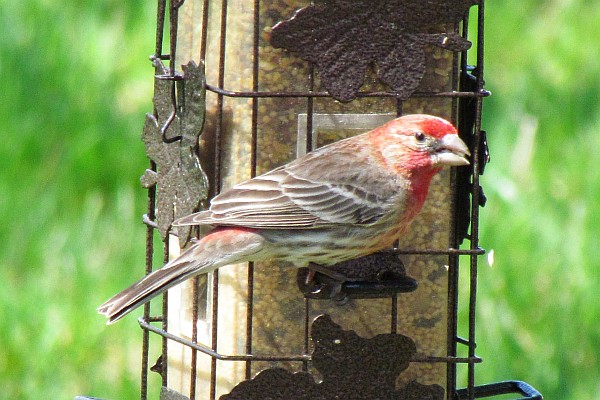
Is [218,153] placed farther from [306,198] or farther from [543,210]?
[543,210]

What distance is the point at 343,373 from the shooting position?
17.3 ft

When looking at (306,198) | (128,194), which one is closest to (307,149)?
(306,198)

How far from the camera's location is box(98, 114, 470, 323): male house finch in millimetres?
5145

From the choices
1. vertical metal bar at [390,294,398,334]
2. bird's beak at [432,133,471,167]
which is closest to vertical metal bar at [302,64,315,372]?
vertical metal bar at [390,294,398,334]

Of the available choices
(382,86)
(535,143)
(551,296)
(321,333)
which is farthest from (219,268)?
(535,143)

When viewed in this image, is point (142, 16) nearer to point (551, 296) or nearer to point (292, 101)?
point (551, 296)

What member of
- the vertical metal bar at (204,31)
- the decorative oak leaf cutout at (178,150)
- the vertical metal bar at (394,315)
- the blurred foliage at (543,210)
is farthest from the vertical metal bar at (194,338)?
the blurred foliage at (543,210)

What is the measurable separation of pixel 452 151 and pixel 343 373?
0.90 meters

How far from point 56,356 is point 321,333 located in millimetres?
1945

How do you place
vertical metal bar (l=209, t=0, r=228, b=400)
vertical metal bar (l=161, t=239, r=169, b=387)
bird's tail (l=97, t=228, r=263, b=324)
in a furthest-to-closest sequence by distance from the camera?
1. vertical metal bar (l=161, t=239, r=169, b=387)
2. vertical metal bar (l=209, t=0, r=228, b=400)
3. bird's tail (l=97, t=228, r=263, b=324)

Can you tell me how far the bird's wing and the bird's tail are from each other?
6cm

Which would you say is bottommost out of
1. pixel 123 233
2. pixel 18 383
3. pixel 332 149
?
pixel 18 383

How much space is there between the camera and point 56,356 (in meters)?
6.73

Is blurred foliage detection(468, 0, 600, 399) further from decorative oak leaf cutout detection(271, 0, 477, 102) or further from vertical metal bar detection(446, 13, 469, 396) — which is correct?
decorative oak leaf cutout detection(271, 0, 477, 102)
